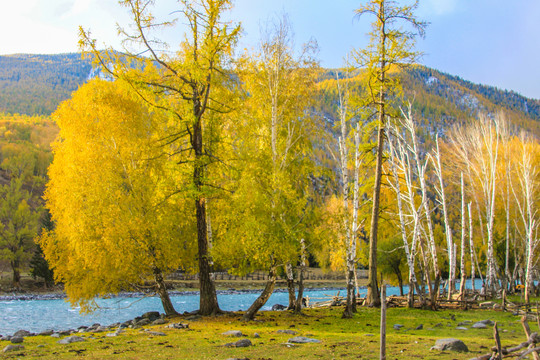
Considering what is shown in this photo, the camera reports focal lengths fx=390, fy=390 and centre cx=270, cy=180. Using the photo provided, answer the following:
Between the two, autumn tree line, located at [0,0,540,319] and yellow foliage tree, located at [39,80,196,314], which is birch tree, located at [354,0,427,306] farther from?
yellow foliage tree, located at [39,80,196,314]

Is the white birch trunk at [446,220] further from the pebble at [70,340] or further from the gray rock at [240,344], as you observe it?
the pebble at [70,340]

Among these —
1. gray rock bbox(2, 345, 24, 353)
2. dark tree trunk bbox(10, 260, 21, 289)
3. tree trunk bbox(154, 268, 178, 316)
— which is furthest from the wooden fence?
gray rock bbox(2, 345, 24, 353)

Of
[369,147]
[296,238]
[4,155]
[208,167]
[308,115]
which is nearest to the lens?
[296,238]

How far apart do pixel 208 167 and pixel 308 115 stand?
545 centimetres

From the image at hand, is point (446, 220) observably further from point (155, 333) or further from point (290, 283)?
point (155, 333)

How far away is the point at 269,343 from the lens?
9.16m

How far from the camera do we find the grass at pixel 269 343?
778cm

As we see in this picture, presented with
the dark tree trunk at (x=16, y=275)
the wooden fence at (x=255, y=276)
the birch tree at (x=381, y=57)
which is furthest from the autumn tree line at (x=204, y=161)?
the wooden fence at (x=255, y=276)

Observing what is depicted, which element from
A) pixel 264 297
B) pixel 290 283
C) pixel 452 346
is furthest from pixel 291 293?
pixel 452 346

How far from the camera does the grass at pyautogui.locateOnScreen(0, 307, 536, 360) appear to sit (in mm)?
7777

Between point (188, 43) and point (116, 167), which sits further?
point (116, 167)

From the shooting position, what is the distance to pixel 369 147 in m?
16.8

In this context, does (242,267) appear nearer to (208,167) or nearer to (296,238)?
(296,238)

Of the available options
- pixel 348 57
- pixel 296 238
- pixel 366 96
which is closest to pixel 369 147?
pixel 366 96
